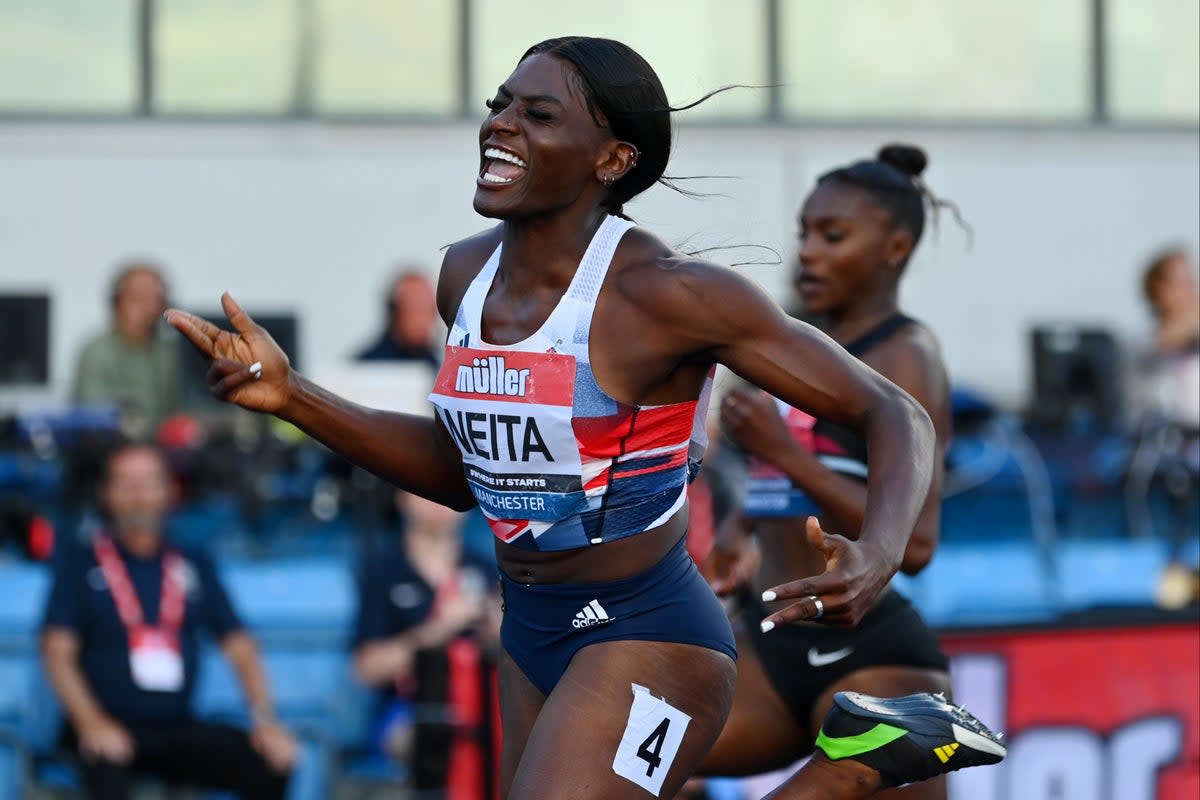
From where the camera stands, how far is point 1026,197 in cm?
1380

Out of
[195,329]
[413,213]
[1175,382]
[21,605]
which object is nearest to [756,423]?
[195,329]

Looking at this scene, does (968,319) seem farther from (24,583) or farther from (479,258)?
(479,258)

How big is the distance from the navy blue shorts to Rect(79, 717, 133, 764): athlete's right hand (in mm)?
3561

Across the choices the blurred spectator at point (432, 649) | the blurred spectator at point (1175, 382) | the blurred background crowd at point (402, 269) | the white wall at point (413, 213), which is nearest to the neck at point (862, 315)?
the blurred spectator at point (432, 649)

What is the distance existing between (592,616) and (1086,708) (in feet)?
11.6

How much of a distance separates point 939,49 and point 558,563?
34.6 ft

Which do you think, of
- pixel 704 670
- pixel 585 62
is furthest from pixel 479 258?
pixel 704 670

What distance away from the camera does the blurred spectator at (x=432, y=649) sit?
23.2ft

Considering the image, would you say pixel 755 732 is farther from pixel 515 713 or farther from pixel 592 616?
pixel 592 616

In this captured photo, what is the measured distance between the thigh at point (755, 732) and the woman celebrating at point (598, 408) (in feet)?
3.20

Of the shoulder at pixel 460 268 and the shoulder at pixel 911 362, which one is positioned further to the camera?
the shoulder at pixel 911 362

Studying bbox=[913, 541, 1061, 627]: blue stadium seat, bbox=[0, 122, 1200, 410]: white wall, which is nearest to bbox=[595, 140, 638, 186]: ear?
bbox=[913, 541, 1061, 627]: blue stadium seat

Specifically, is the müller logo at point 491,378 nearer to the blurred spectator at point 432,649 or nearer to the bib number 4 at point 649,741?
the bib number 4 at point 649,741

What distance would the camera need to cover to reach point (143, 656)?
24.2 ft
